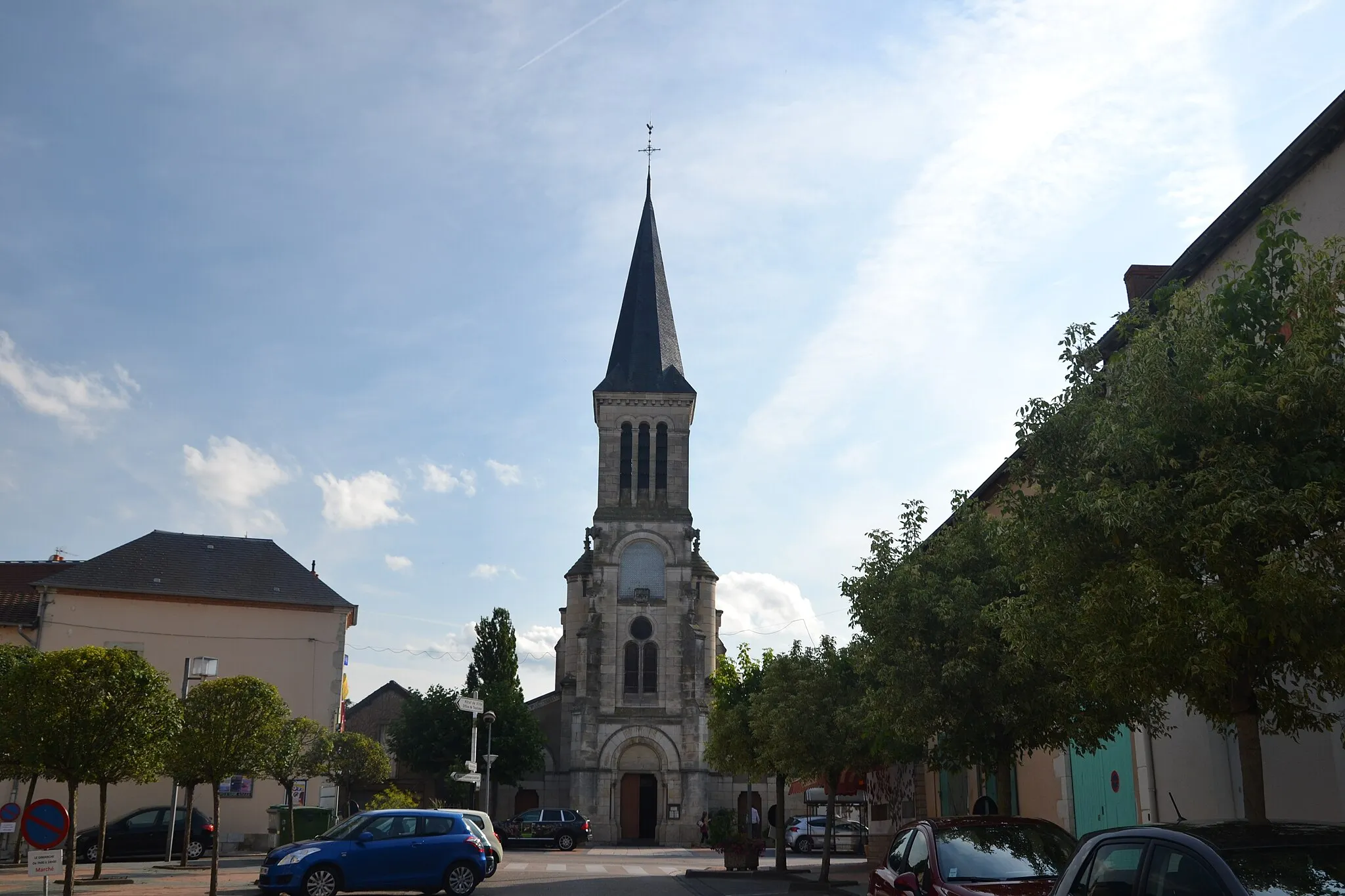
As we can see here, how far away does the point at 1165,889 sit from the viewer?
5.53m

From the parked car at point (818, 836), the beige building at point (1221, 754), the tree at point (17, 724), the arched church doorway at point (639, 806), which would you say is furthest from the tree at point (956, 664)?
the arched church doorway at point (639, 806)

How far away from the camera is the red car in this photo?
31.2 ft

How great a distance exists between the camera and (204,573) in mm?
39188

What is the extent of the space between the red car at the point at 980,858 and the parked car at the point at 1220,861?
3304 mm

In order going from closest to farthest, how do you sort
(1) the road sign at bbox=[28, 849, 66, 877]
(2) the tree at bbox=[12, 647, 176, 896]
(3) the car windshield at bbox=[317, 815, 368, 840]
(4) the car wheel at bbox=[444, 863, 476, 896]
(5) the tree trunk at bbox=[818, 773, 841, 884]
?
(1) the road sign at bbox=[28, 849, 66, 877] → (2) the tree at bbox=[12, 647, 176, 896] → (3) the car windshield at bbox=[317, 815, 368, 840] → (4) the car wheel at bbox=[444, 863, 476, 896] → (5) the tree trunk at bbox=[818, 773, 841, 884]

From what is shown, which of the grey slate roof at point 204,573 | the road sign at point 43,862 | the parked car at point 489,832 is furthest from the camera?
the grey slate roof at point 204,573

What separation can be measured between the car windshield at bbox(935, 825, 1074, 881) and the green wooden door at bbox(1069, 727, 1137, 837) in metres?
6.76

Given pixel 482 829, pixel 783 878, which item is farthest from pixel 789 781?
pixel 482 829

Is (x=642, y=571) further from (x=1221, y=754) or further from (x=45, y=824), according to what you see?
(x=45, y=824)

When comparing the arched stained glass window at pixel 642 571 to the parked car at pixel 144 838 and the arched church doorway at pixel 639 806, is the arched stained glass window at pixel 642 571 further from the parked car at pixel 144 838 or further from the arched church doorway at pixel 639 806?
the parked car at pixel 144 838

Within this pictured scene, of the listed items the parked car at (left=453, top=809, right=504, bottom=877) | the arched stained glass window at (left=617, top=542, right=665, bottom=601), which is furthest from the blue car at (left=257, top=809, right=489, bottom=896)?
the arched stained glass window at (left=617, top=542, right=665, bottom=601)

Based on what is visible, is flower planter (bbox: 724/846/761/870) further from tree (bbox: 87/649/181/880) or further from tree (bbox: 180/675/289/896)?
tree (bbox: 87/649/181/880)

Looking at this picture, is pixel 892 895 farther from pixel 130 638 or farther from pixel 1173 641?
pixel 130 638

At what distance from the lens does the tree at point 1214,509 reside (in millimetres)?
8039
